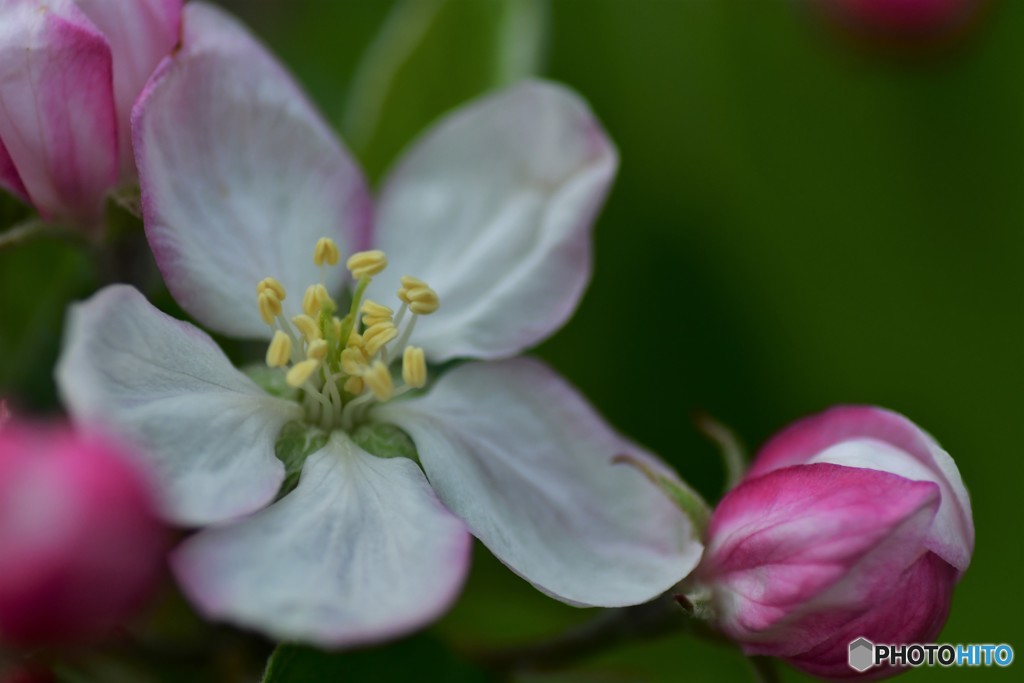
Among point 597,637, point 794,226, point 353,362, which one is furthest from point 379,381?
point 794,226

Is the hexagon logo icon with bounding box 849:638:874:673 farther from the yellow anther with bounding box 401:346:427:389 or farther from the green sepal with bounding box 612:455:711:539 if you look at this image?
the yellow anther with bounding box 401:346:427:389

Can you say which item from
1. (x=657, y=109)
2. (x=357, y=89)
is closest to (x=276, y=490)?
(x=357, y=89)

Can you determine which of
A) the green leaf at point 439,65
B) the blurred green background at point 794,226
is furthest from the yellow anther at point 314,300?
the blurred green background at point 794,226

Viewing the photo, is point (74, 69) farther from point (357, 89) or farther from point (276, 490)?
point (357, 89)

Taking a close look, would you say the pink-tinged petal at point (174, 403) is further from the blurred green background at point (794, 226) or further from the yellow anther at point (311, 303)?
the blurred green background at point (794, 226)

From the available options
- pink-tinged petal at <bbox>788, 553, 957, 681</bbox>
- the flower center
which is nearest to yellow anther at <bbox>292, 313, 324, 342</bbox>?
the flower center

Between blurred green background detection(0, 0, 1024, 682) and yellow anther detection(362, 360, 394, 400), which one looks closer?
yellow anther detection(362, 360, 394, 400)

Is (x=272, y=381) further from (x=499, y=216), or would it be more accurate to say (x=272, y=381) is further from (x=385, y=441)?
(x=499, y=216)
